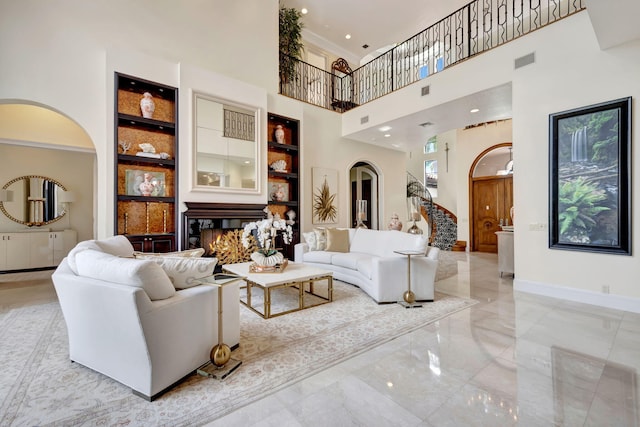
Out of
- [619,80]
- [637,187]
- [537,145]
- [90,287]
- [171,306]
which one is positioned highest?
[619,80]

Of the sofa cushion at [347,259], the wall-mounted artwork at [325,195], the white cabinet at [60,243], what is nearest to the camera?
the sofa cushion at [347,259]

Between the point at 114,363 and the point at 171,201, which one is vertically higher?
the point at 171,201

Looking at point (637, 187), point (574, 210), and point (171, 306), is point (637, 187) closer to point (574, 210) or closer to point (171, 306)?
point (574, 210)

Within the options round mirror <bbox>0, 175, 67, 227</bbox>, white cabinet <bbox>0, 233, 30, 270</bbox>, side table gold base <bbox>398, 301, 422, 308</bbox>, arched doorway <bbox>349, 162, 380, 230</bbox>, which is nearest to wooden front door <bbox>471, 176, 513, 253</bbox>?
arched doorway <bbox>349, 162, 380, 230</bbox>

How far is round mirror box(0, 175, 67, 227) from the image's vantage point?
605 centimetres

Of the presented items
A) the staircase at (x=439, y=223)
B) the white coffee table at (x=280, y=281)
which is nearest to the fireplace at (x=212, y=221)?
the white coffee table at (x=280, y=281)

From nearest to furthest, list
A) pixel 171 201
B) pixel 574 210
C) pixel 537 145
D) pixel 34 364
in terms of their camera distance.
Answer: pixel 34 364 < pixel 574 210 < pixel 537 145 < pixel 171 201

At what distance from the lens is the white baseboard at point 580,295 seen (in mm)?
3487

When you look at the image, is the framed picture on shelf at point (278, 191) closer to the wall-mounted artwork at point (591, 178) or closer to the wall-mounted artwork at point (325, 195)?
the wall-mounted artwork at point (325, 195)

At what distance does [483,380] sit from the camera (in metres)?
Answer: 2.02

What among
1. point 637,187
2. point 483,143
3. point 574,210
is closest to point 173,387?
point 574,210

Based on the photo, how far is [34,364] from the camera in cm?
228

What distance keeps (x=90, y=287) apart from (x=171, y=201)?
3297 millimetres

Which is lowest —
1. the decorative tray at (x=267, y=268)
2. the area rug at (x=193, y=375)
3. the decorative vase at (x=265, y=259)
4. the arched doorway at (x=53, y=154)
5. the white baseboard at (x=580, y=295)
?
the area rug at (x=193, y=375)
